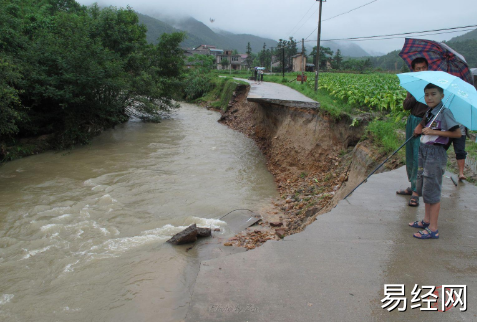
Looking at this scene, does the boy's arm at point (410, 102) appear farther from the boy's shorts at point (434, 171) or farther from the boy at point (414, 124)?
the boy's shorts at point (434, 171)

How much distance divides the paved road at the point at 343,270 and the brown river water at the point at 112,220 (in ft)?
4.15

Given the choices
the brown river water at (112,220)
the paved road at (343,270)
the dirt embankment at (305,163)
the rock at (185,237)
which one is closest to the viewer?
the paved road at (343,270)

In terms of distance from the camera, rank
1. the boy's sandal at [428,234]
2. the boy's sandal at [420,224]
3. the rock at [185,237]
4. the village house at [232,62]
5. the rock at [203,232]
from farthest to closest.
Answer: the village house at [232,62]
the rock at [203,232]
the rock at [185,237]
the boy's sandal at [420,224]
the boy's sandal at [428,234]

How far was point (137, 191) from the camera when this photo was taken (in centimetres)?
965

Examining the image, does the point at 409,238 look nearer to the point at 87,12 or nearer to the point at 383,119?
the point at 383,119

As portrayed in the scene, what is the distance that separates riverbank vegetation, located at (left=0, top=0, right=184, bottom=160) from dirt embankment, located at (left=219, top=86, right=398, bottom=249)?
315 inches

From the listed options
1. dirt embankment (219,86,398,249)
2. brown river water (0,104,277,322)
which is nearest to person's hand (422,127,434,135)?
dirt embankment (219,86,398,249)

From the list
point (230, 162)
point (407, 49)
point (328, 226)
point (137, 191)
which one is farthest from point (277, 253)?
point (230, 162)

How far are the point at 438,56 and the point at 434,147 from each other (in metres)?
1.84

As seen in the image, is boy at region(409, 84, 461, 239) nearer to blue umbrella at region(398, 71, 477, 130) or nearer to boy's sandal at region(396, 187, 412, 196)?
blue umbrella at region(398, 71, 477, 130)

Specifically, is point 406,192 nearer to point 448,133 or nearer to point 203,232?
point 448,133

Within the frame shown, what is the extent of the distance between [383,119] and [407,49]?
5.26 meters

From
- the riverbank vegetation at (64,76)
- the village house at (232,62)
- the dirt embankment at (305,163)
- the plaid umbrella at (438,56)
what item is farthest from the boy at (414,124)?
the village house at (232,62)

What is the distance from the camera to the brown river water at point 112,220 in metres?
4.66
